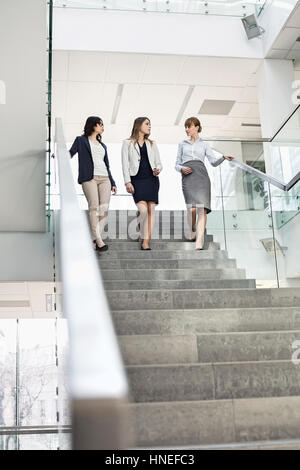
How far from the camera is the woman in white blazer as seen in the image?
229 inches

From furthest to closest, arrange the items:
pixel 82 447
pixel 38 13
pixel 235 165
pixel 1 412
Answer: pixel 1 412 → pixel 235 165 → pixel 38 13 → pixel 82 447

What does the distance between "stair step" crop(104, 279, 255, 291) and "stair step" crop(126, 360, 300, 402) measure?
1.69 metres

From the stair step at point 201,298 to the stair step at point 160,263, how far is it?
3.52 feet

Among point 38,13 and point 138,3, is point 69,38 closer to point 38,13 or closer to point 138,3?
point 138,3

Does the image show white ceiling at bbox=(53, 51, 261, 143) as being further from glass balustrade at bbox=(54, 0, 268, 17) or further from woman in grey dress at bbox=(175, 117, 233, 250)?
woman in grey dress at bbox=(175, 117, 233, 250)

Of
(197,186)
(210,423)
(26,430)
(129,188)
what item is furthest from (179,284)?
(26,430)

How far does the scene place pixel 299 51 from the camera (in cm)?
930

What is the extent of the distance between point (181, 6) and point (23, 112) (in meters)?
4.72

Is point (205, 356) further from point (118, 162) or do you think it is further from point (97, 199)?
point (118, 162)

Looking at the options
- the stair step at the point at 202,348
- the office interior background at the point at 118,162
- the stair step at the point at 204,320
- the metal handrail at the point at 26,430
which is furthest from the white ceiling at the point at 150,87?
the stair step at the point at 202,348
